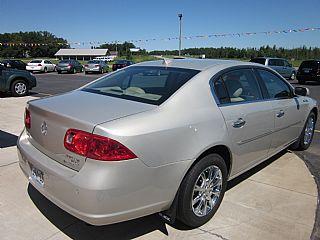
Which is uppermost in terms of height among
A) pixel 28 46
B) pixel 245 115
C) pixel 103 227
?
pixel 28 46

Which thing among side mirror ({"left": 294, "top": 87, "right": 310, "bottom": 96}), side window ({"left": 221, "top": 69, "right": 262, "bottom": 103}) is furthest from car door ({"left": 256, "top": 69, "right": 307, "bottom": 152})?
side window ({"left": 221, "top": 69, "right": 262, "bottom": 103})

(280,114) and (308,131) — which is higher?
(280,114)

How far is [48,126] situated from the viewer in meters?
2.82

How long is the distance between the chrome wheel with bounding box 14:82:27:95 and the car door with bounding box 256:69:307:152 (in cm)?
1011

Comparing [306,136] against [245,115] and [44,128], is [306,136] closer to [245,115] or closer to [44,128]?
[245,115]

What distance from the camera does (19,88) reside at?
39.8 feet

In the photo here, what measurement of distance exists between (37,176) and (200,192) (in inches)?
59.4

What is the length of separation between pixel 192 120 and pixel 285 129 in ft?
7.34

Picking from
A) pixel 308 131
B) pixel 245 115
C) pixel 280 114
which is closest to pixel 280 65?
pixel 308 131

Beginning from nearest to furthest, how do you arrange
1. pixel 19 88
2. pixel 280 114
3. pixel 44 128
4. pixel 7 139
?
pixel 44 128 → pixel 280 114 → pixel 7 139 → pixel 19 88

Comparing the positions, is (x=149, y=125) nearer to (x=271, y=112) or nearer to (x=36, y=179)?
(x=36, y=179)

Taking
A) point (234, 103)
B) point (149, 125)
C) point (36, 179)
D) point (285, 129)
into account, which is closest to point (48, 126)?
point (36, 179)

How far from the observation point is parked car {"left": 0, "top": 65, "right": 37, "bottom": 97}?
38.3 ft

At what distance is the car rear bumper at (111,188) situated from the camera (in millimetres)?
2387
